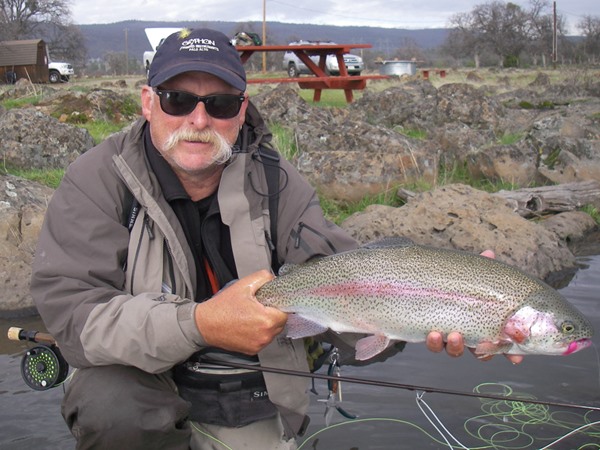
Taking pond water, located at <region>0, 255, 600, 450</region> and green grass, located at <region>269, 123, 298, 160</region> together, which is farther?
green grass, located at <region>269, 123, 298, 160</region>

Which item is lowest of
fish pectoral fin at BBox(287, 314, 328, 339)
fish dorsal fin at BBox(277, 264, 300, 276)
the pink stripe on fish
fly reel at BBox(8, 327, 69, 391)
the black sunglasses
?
fly reel at BBox(8, 327, 69, 391)

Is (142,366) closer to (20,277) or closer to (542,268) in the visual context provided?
(20,277)

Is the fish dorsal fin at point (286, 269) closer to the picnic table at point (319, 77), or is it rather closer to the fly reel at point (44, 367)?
the fly reel at point (44, 367)

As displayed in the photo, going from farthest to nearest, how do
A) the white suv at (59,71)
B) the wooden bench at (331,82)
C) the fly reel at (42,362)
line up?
the white suv at (59,71) → the wooden bench at (331,82) → the fly reel at (42,362)

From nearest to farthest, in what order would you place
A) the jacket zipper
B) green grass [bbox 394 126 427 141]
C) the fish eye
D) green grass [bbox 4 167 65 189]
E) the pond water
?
the fish eye, the jacket zipper, the pond water, green grass [bbox 4 167 65 189], green grass [bbox 394 126 427 141]

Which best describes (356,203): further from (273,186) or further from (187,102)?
(187,102)

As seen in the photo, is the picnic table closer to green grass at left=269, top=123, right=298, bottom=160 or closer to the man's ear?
green grass at left=269, top=123, right=298, bottom=160

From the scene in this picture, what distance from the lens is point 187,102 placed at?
3412mm

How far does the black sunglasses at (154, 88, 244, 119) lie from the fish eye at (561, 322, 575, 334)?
5.85 ft

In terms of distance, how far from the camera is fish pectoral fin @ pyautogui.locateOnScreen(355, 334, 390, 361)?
3123 mm

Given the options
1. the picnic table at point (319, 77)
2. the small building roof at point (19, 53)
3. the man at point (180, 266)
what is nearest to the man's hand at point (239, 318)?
the man at point (180, 266)

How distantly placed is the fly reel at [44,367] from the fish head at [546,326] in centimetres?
218

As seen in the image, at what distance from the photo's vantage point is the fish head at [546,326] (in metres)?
2.95

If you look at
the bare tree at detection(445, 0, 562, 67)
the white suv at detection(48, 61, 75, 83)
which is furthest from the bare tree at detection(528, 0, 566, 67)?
the white suv at detection(48, 61, 75, 83)
